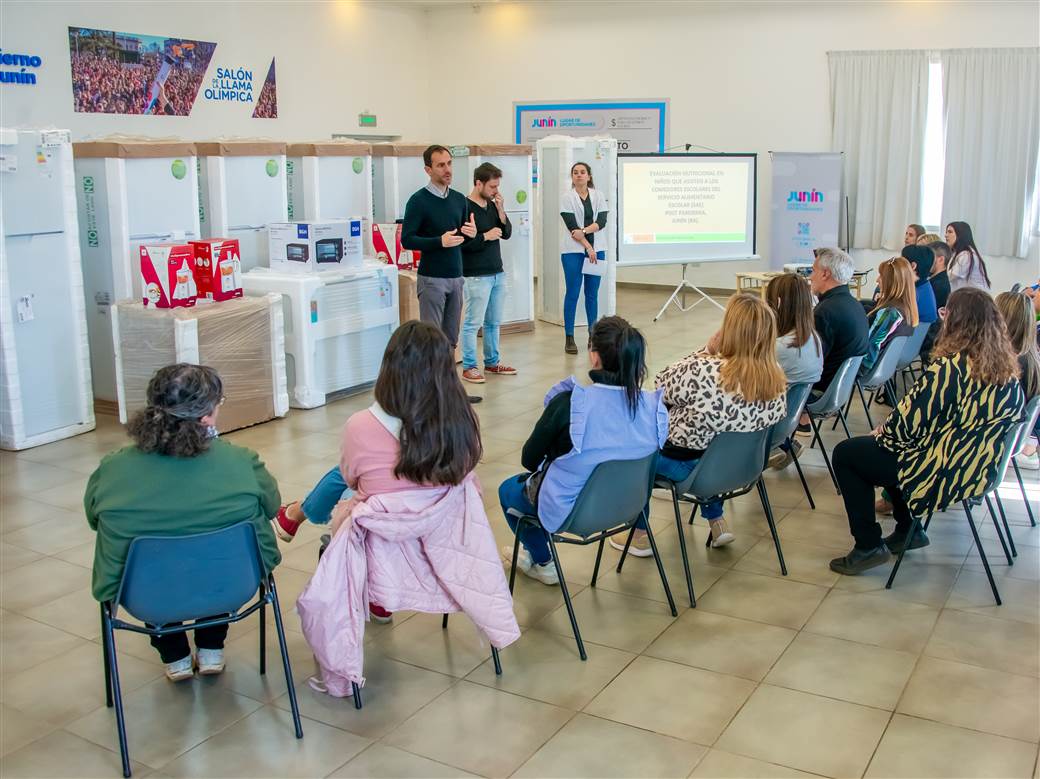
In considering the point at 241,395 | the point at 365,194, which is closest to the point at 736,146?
the point at 365,194

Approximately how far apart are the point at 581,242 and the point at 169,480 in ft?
18.9

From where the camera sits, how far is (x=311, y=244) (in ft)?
20.2

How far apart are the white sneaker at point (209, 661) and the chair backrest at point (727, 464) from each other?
63.8 inches

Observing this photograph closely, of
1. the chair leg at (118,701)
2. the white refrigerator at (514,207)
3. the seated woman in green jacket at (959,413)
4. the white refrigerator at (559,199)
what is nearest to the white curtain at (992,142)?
the white refrigerator at (559,199)

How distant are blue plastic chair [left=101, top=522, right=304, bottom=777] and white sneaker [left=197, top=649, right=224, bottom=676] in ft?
1.25

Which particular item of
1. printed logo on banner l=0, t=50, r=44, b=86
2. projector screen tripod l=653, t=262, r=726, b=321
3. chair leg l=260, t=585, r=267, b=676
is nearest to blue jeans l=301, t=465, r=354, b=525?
chair leg l=260, t=585, r=267, b=676

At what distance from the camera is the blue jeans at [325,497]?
300 cm

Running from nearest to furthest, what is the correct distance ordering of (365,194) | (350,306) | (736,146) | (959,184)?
(350,306), (365,194), (959,184), (736,146)

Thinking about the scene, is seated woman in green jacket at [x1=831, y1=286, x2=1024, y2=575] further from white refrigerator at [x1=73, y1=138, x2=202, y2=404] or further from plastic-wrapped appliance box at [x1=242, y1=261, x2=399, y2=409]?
white refrigerator at [x1=73, y1=138, x2=202, y2=404]

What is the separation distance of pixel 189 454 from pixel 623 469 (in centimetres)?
128

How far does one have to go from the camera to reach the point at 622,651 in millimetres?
3229

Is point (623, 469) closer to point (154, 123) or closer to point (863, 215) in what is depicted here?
point (154, 123)

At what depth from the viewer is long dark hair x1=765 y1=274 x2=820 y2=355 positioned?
425 cm

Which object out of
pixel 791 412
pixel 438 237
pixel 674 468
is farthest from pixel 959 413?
pixel 438 237
